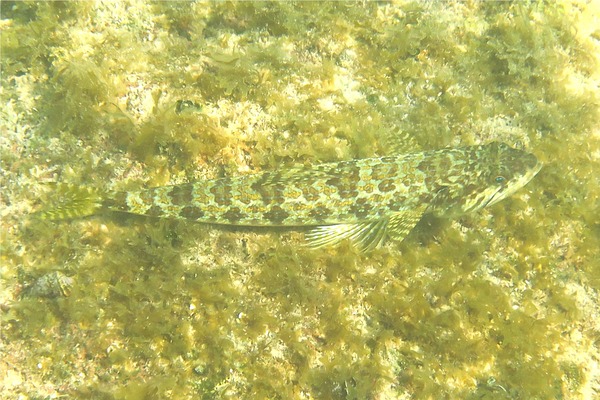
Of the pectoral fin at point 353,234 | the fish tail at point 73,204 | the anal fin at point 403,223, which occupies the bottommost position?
the pectoral fin at point 353,234

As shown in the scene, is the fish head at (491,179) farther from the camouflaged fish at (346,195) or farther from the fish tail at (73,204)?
the fish tail at (73,204)

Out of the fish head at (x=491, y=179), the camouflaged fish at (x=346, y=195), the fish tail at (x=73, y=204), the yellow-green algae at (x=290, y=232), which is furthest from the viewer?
the fish head at (x=491, y=179)

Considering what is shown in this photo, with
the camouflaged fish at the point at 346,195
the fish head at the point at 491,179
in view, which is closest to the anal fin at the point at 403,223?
the camouflaged fish at the point at 346,195

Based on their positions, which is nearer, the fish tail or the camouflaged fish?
the fish tail

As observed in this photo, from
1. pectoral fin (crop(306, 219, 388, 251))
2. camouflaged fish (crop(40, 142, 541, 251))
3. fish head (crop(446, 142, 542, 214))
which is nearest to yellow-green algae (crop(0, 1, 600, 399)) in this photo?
pectoral fin (crop(306, 219, 388, 251))

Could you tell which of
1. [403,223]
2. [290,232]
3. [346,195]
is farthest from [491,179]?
[290,232]

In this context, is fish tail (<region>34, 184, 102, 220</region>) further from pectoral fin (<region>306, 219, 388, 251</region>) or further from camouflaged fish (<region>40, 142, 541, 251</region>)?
pectoral fin (<region>306, 219, 388, 251</region>)

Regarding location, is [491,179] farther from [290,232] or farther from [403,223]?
[290,232]
